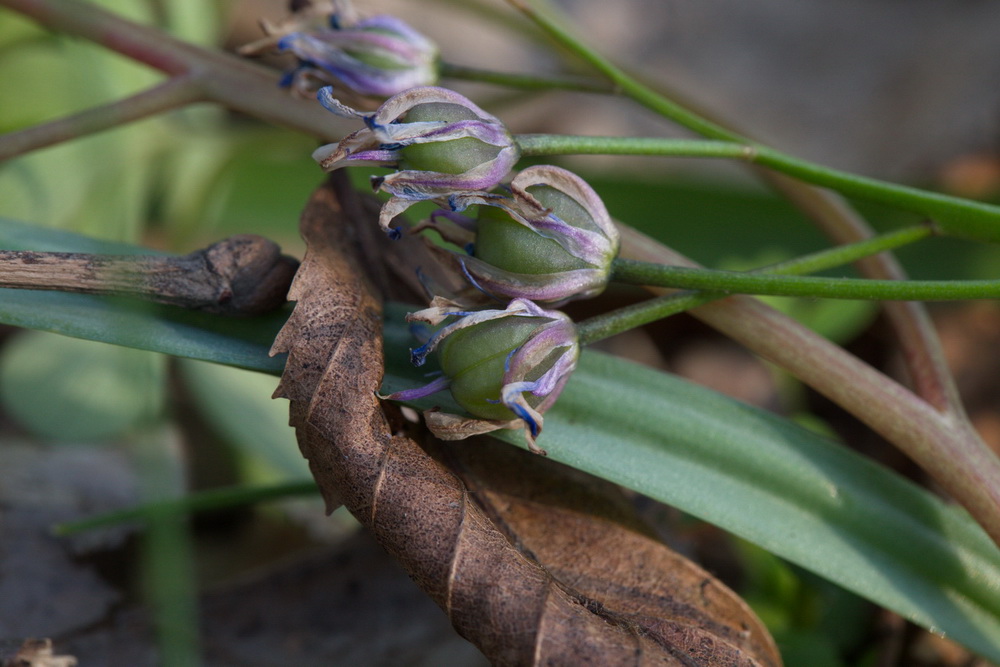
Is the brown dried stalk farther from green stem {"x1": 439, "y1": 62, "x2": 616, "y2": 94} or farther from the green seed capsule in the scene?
green stem {"x1": 439, "y1": 62, "x2": 616, "y2": 94}

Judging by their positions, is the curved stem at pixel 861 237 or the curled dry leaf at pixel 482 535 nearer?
the curled dry leaf at pixel 482 535

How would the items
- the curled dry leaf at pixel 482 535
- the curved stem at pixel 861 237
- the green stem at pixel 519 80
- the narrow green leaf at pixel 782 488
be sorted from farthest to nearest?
the green stem at pixel 519 80, the curved stem at pixel 861 237, the narrow green leaf at pixel 782 488, the curled dry leaf at pixel 482 535

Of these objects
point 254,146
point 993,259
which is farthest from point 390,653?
point 993,259

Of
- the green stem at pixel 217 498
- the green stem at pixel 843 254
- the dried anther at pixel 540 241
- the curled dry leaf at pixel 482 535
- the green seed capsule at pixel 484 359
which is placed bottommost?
the green stem at pixel 217 498

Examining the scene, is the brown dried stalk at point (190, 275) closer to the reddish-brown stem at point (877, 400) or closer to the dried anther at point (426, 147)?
the dried anther at point (426, 147)

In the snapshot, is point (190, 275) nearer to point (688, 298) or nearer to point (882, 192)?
point (688, 298)

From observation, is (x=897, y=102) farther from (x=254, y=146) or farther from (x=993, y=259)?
(x=254, y=146)

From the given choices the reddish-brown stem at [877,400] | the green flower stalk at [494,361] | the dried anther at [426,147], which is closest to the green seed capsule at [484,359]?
the green flower stalk at [494,361]
